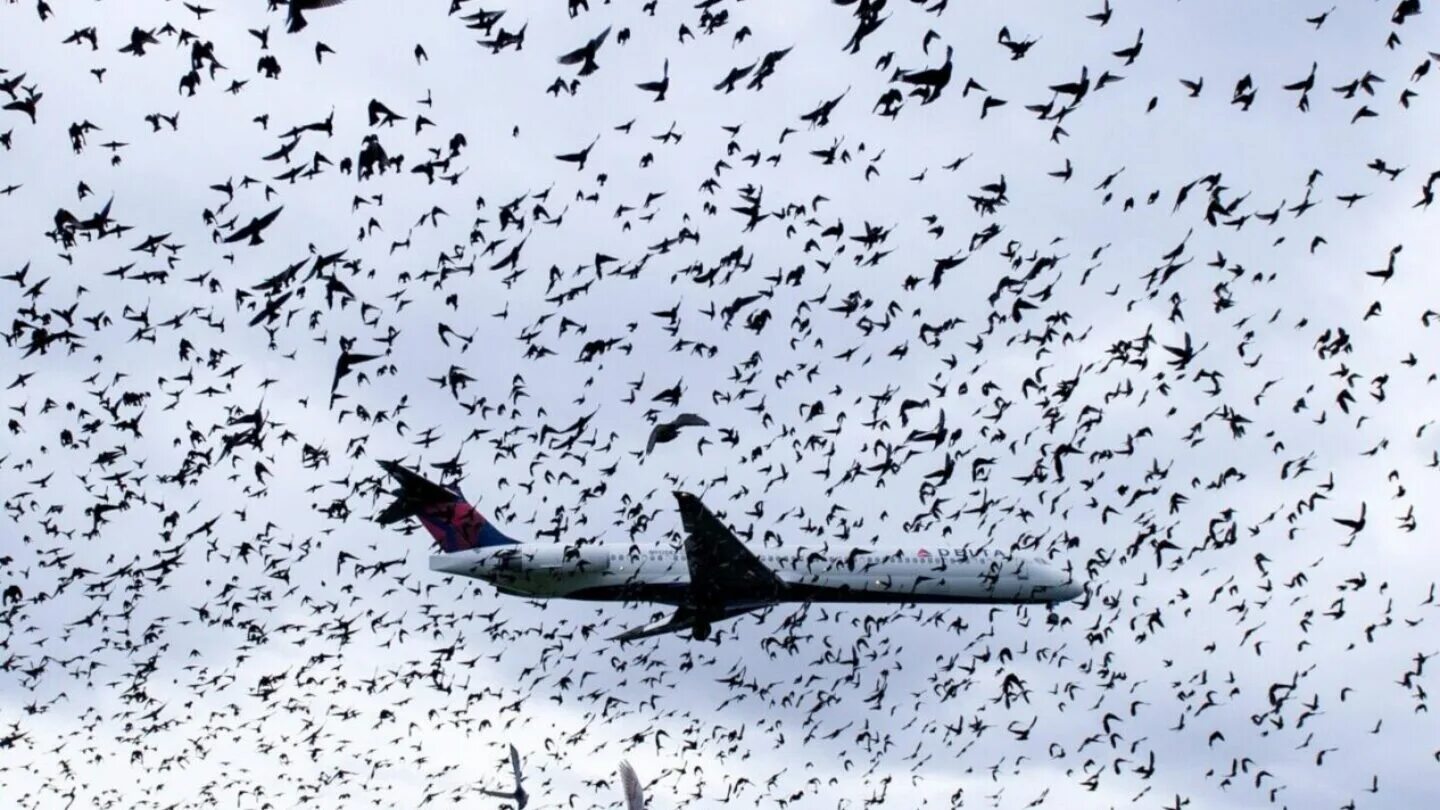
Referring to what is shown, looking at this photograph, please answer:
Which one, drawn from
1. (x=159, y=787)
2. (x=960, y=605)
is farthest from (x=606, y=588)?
(x=159, y=787)

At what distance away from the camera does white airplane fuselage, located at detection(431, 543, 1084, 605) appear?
8356cm

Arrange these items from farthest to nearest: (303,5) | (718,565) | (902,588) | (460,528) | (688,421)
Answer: (460,528), (902,588), (718,565), (688,421), (303,5)

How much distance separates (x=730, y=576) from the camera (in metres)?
82.1

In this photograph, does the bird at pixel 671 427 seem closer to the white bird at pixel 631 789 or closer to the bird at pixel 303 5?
the bird at pixel 303 5

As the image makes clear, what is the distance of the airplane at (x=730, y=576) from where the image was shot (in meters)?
81.9

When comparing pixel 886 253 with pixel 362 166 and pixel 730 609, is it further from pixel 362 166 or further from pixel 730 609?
pixel 730 609

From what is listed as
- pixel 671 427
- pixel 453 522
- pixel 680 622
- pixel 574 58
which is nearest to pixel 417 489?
pixel 453 522

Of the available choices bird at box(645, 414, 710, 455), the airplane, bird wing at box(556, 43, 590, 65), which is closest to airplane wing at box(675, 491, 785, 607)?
the airplane

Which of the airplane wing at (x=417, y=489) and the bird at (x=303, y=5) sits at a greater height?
the airplane wing at (x=417, y=489)

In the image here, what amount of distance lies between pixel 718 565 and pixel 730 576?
→ 1.03m

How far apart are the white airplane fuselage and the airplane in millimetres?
55

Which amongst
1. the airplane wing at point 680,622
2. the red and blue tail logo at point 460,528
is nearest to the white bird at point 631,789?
the airplane wing at point 680,622

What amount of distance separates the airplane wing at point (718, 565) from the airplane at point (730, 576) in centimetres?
5

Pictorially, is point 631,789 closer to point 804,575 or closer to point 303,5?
point 804,575
